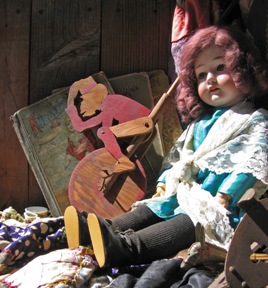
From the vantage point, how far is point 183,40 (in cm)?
269

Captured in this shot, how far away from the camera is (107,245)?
214cm

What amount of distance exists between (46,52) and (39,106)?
0.26 meters

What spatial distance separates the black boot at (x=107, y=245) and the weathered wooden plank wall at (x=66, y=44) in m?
0.98

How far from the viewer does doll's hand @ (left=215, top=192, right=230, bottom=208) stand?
2311 millimetres

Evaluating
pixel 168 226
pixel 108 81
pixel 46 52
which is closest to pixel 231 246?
pixel 168 226

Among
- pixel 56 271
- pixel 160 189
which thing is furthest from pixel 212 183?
pixel 56 271

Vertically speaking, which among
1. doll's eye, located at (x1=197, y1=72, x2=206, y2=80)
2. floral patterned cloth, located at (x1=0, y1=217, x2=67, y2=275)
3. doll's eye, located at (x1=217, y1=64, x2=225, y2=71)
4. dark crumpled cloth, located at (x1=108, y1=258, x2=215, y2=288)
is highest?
doll's eye, located at (x1=217, y1=64, x2=225, y2=71)

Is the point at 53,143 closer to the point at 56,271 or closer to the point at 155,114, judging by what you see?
the point at 155,114

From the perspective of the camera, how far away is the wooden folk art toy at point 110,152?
271cm

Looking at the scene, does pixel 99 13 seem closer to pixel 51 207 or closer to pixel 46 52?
pixel 46 52

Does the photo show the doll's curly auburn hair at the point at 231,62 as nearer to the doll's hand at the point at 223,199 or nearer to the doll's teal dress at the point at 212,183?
the doll's teal dress at the point at 212,183

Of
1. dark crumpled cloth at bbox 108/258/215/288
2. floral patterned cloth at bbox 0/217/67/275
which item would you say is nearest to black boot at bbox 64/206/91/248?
floral patterned cloth at bbox 0/217/67/275

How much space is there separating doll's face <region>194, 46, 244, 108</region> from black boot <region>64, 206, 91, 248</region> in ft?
2.32

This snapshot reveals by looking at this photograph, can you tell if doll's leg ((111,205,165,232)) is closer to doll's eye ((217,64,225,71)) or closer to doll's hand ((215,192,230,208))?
doll's hand ((215,192,230,208))
